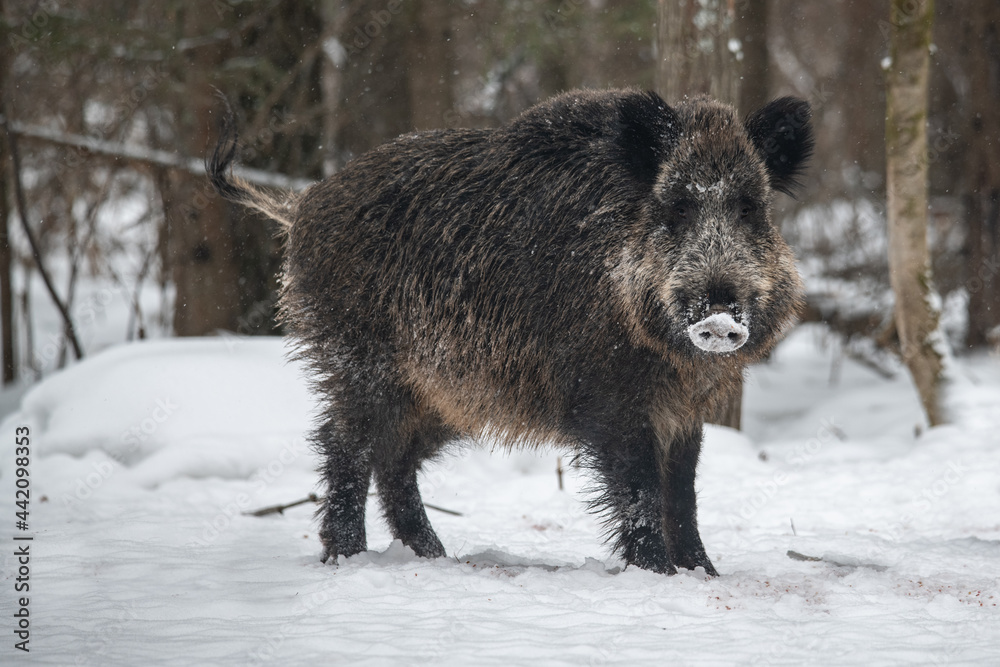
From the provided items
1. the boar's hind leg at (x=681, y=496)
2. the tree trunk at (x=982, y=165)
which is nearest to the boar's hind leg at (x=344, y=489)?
Answer: the boar's hind leg at (x=681, y=496)

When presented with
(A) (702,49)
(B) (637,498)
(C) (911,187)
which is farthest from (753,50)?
(B) (637,498)

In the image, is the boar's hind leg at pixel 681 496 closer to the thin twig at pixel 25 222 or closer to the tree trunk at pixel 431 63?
the tree trunk at pixel 431 63

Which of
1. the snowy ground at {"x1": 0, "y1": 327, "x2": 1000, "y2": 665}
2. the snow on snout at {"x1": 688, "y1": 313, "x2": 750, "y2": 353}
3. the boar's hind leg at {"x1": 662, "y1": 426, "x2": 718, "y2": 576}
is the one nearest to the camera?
the snowy ground at {"x1": 0, "y1": 327, "x2": 1000, "y2": 665}

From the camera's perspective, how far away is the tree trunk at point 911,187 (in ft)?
20.0

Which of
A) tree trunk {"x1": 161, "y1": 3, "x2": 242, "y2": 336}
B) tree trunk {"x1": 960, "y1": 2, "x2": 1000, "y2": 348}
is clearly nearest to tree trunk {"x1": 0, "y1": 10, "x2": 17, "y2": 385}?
tree trunk {"x1": 161, "y1": 3, "x2": 242, "y2": 336}

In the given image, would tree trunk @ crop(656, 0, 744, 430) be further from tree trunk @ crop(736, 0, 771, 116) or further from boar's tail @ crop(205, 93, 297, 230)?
boar's tail @ crop(205, 93, 297, 230)

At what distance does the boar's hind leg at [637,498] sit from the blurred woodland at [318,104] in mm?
3017

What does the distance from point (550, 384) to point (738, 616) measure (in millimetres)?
1294

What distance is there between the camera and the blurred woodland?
7664mm

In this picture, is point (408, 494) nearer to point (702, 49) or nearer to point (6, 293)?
point (702, 49)

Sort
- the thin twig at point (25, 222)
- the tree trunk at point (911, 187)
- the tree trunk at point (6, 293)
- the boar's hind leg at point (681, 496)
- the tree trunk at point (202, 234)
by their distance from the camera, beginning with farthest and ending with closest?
the tree trunk at point (6, 293) < the thin twig at point (25, 222) < the tree trunk at point (202, 234) < the tree trunk at point (911, 187) < the boar's hind leg at point (681, 496)

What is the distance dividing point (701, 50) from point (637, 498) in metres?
3.35

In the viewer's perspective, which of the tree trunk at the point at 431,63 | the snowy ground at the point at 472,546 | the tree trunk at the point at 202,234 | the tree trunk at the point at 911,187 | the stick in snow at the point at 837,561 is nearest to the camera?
the snowy ground at the point at 472,546

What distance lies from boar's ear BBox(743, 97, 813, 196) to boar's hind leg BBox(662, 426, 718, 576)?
4.00ft
